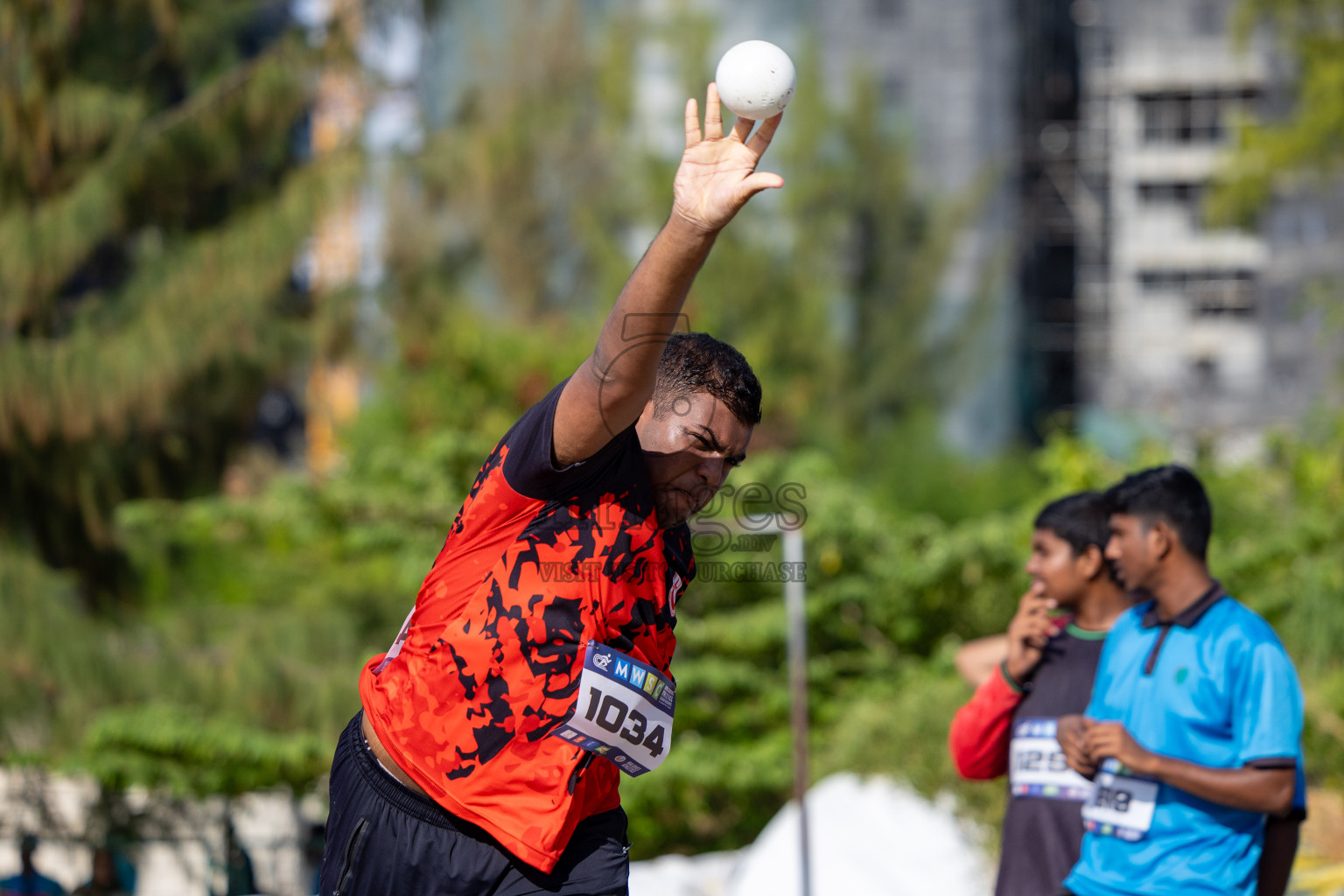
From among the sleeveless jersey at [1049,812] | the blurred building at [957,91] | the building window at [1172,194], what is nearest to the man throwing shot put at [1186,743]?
the sleeveless jersey at [1049,812]

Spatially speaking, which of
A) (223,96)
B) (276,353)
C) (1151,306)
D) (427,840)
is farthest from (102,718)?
(1151,306)

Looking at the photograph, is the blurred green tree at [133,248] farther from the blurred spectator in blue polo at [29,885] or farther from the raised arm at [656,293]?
the raised arm at [656,293]

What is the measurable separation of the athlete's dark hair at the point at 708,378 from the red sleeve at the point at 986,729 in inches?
68.5

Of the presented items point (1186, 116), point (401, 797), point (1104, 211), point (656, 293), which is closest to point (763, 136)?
point (656, 293)

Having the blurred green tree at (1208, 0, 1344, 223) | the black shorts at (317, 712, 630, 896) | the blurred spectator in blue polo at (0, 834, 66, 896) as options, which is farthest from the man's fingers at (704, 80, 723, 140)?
the blurred green tree at (1208, 0, 1344, 223)

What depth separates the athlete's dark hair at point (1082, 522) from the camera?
364cm

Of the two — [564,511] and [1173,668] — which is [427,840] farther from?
[1173,668]

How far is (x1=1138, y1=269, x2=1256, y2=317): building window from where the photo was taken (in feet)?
120

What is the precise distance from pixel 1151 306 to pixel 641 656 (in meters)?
38.5

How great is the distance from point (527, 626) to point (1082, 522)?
6.92 feet

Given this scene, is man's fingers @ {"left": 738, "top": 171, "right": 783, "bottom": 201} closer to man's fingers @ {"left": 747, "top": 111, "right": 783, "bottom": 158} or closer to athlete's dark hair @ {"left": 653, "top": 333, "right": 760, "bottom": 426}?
man's fingers @ {"left": 747, "top": 111, "right": 783, "bottom": 158}

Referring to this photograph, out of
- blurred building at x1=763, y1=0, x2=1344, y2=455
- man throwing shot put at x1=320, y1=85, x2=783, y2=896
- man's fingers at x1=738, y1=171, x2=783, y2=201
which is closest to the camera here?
man's fingers at x1=738, y1=171, x2=783, y2=201

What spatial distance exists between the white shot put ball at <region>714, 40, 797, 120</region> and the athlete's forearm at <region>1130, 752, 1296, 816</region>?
6.17ft

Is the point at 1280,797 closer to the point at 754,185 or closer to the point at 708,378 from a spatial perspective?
the point at 708,378
